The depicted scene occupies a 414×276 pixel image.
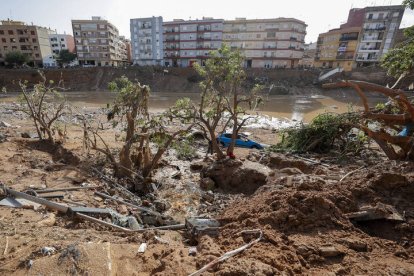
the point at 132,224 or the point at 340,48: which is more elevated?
the point at 340,48

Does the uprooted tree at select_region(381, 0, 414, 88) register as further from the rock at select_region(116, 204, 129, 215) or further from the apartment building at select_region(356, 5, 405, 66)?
the apartment building at select_region(356, 5, 405, 66)

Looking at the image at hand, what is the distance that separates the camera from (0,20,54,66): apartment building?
2367 inches

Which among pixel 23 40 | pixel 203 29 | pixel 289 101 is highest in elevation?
pixel 203 29

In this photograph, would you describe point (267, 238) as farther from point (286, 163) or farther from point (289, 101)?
point (289, 101)

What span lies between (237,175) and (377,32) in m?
62.8

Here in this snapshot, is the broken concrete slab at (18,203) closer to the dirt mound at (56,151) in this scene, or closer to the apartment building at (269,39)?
the dirt mound at (56,151)

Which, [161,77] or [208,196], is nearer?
[208,196]

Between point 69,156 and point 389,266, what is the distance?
11.7 meters

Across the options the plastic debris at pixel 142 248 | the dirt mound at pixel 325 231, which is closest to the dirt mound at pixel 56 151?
the plastic debris at pixel 142 248

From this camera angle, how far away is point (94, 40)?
213 feet

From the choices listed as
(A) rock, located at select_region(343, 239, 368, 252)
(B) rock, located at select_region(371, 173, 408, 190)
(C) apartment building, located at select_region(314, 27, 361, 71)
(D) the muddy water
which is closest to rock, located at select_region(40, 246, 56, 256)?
(A) rock, located at select_region(343, 239, 368, 252)

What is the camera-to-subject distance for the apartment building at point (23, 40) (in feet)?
197

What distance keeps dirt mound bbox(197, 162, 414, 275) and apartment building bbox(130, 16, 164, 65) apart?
6642 cm

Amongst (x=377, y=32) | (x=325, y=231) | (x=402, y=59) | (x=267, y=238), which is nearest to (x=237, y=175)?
(x=325, y=231)
